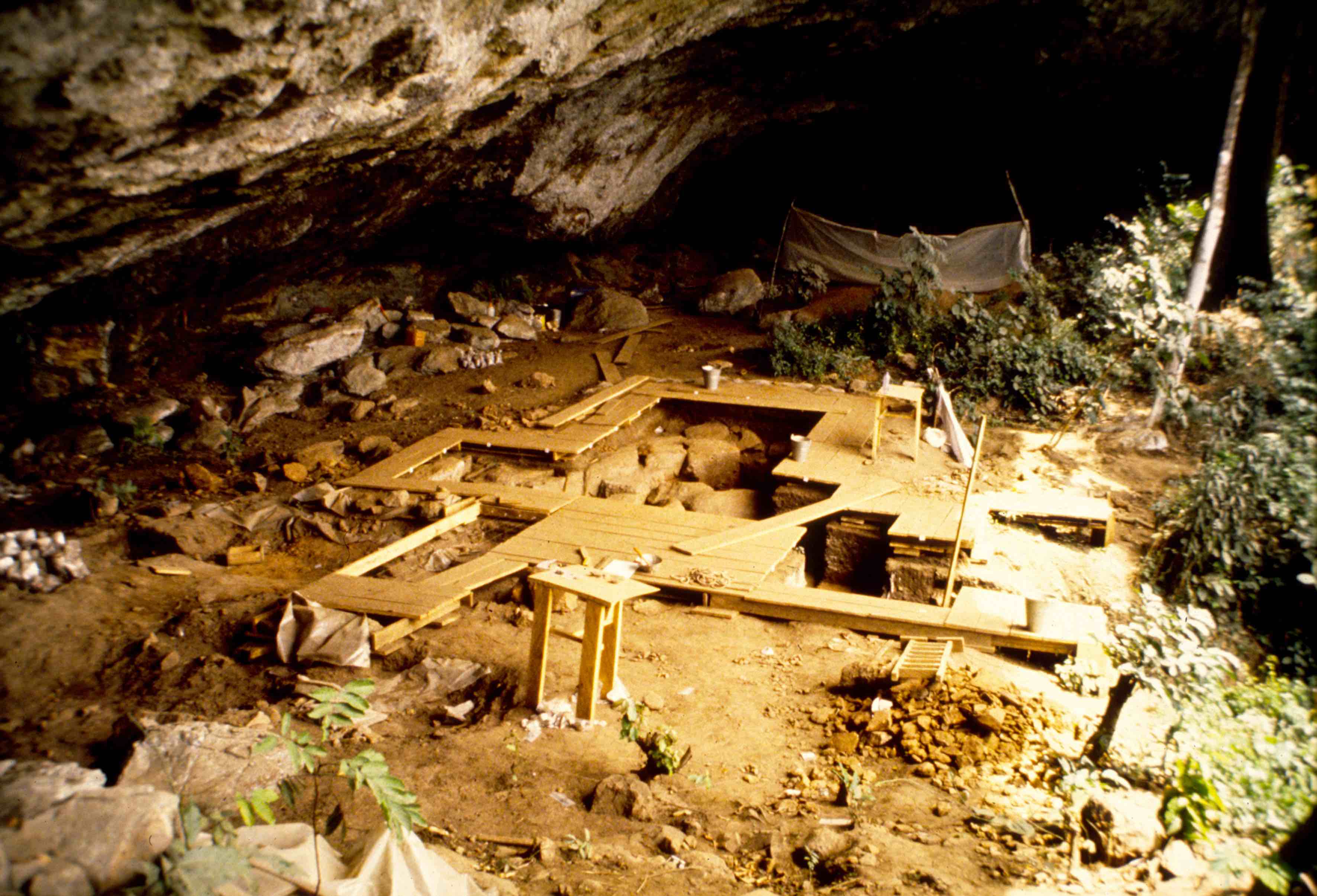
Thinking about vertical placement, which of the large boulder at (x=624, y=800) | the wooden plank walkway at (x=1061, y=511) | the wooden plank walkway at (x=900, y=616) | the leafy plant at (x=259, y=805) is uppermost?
the wooden plank walkway at (x=1061, y=511)

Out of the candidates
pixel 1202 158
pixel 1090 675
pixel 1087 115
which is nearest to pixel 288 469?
pixel 1090 675

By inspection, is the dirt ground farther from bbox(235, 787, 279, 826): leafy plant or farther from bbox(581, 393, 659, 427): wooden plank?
bbox(581, 393, 659, 427): wooden plank

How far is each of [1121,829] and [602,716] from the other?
251cm

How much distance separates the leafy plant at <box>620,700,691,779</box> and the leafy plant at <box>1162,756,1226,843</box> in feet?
6.95

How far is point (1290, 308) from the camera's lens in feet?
16.1

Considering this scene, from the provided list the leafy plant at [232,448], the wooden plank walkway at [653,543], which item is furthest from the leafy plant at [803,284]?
the leafy plant at [232,448]

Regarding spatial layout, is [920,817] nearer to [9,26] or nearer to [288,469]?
[9,26]

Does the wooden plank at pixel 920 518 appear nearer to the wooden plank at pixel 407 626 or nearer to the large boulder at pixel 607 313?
the wooden plank at pixel 407 626

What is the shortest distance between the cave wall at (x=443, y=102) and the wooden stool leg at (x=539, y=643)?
3.02 meters

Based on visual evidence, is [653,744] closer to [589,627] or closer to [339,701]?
[589,627]

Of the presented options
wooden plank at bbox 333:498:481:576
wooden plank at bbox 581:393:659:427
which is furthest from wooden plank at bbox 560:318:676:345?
wooden plank at bbox 333:498:481:576

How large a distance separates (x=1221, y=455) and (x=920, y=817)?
393 cm

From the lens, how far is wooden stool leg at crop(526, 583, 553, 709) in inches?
175

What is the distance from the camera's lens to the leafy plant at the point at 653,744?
4.04 metres
